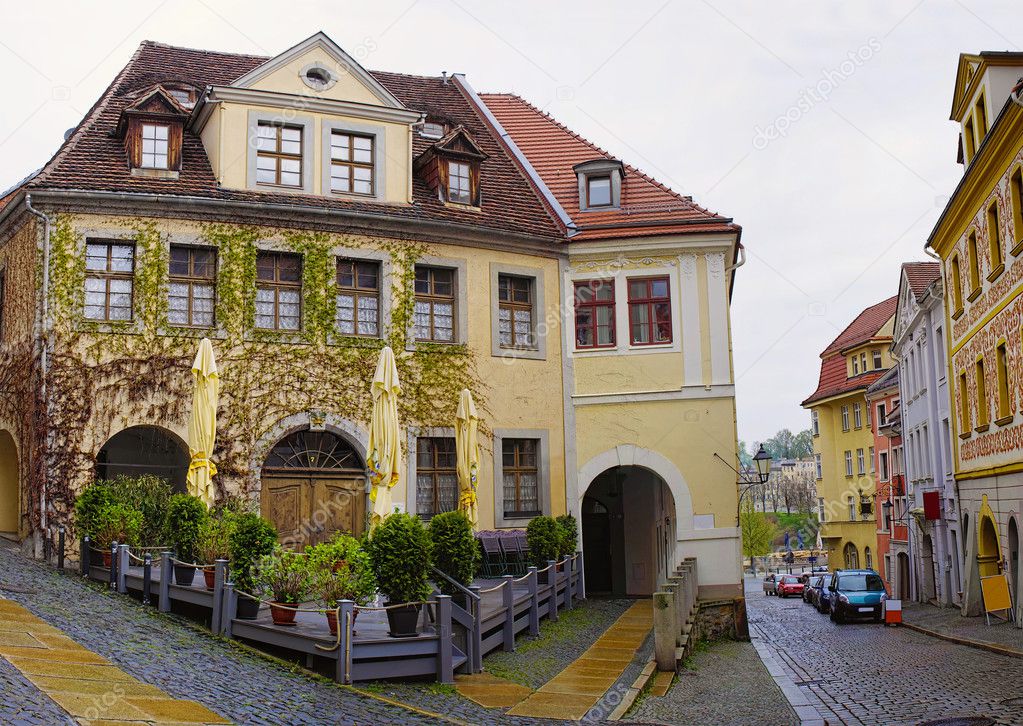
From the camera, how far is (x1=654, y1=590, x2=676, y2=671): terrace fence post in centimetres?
1420

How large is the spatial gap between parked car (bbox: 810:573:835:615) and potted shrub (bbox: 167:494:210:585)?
22.8 metres

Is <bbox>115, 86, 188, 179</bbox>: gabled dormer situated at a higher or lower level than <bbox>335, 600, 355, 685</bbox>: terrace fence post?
higher

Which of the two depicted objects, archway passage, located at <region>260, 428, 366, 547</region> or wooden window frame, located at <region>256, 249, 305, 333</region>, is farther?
wooden window frame, located at <region>256, 249, 305, 333</region>

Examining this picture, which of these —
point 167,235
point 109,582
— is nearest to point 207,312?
point 167,235

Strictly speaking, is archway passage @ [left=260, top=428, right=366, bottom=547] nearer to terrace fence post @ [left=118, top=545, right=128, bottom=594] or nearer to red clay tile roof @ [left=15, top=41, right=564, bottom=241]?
red clay tile roof @ [left=15, top=41, right=564, bottom=241]

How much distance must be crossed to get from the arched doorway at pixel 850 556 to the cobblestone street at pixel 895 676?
32.5m

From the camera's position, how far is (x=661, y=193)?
82.9ft

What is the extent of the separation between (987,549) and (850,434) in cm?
3527

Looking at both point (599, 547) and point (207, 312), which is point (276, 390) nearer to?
point (207, 312)

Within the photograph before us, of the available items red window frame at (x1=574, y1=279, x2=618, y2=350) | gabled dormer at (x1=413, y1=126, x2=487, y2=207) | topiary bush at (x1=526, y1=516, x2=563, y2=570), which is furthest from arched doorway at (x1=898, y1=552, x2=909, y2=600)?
topiary bush at (x1=526, y1=516, x2=563, y2=570)

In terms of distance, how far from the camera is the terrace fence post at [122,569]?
1505 centimetres

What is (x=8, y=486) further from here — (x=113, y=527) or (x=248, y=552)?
(x=248, y=552)

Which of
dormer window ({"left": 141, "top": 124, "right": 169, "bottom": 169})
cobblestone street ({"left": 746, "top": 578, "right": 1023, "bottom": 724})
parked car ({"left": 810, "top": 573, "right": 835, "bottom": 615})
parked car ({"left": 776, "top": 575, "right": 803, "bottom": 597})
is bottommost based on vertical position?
parked car ({"left": 776, "top": 575, "right": 803, "bottom": 597})

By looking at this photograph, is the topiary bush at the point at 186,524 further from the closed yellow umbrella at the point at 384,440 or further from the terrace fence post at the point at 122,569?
the closed yellow umbrella at the point at 384,440
